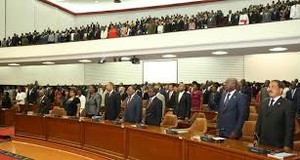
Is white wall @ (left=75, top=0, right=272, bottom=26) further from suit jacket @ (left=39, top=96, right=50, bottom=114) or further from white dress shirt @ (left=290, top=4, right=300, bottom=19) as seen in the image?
suit jacket @ (left=39, top=96, right=50, bottom=114)

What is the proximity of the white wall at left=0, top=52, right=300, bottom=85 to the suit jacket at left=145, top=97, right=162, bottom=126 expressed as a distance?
11817 mm

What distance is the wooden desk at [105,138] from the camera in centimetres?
688

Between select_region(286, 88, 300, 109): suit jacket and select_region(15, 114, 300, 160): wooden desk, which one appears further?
select_region(286, 88, 300, 109): suit jacket

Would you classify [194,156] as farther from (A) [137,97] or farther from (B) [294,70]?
(B) [294,70]

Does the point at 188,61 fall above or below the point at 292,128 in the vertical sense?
above

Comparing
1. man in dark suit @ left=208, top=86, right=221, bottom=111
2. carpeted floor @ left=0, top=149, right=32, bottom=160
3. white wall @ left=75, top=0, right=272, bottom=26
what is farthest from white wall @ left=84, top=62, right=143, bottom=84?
carpeted floor @ left=0, top=149, right=32, bottom=160

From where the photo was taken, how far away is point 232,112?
546cm

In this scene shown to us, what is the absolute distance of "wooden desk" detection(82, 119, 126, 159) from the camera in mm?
6882

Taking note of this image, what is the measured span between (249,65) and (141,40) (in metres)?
7.84

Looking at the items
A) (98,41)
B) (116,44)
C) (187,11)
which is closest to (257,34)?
(116,44)

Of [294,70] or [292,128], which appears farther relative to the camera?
[294,70]

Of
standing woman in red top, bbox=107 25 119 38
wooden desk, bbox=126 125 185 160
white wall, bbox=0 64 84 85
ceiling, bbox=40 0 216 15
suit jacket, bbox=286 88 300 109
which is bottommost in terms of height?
wooden desk, bbox=126 125 185 160

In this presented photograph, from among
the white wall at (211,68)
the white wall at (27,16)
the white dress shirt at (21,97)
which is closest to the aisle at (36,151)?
the white dress shirt at (21,97)

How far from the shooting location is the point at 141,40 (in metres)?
12.6
